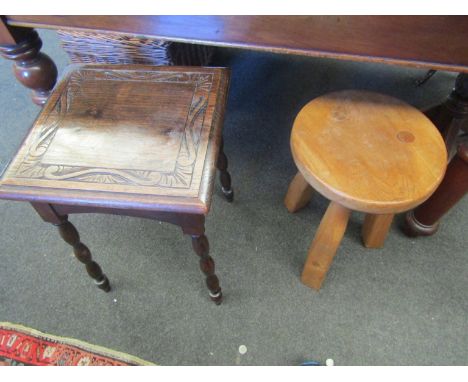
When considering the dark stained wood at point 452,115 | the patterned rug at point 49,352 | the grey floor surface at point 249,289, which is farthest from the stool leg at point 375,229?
the patterned rug at point 49,352

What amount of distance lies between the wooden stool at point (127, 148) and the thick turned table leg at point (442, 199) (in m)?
0.60

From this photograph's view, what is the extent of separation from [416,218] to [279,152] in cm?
51

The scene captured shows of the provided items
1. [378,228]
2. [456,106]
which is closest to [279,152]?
[378,228]

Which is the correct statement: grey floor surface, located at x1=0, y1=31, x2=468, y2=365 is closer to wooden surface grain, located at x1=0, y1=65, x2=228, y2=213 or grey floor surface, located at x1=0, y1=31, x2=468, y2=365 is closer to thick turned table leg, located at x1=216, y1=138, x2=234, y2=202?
thick turned table leg, located at x1=216, y1=138, x2=234, y2=202

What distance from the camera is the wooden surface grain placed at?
0.59 meters

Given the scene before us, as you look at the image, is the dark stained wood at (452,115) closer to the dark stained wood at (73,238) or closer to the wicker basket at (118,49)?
the wicker basket at (118,49)

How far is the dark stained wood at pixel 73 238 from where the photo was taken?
66 cm

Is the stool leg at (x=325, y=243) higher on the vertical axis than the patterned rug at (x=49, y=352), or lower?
higher

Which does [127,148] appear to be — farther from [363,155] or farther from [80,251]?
[363,155]

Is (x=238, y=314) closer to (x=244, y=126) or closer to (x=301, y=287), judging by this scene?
(x=301, y=287)

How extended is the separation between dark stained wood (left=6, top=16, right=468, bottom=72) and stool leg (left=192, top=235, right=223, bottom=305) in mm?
380

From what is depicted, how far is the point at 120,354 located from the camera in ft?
2.86

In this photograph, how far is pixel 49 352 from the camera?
0.88 meters

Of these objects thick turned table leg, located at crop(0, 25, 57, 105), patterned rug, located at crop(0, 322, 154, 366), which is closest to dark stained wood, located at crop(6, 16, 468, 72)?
thick turned table leg, located at crop(0, 25, 57, 105)
